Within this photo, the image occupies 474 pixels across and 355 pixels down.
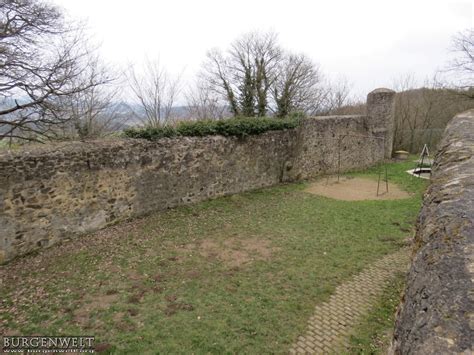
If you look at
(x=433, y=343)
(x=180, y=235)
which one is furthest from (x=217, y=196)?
(x=433, y=343)

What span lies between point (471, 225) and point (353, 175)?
13.9 metres

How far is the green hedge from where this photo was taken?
8.09m

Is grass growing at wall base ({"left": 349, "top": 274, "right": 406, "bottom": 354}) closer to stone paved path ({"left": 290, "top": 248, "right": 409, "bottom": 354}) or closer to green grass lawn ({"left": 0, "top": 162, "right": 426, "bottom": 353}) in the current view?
stone paved path ({"left": 290, "top": 248, "right": 409, "bottom": 354})

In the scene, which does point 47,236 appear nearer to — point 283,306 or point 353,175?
point 283,306

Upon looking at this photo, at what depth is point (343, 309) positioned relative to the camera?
14.4 feet

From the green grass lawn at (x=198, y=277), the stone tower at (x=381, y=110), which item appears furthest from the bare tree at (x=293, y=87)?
the green grass lawn at (x=198, y=277)

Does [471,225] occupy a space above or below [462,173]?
below

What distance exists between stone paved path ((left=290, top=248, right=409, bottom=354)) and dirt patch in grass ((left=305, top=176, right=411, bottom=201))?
5013mm

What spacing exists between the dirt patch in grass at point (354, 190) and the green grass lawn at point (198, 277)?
187 centimetres

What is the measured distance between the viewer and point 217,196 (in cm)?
997

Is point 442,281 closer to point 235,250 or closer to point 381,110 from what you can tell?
point 235,250

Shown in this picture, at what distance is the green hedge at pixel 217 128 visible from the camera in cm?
809

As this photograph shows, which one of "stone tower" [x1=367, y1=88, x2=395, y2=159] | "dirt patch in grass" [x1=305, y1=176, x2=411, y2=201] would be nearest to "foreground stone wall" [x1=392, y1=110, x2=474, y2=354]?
"dirt patch in grass" [x1=305, y1=176, x2=411, y2=201]

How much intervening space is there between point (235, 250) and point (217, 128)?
15.5 feet
